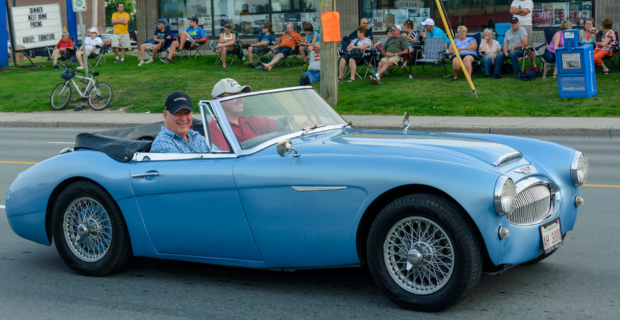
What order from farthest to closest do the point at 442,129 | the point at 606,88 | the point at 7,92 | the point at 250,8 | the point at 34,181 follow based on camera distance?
the point at 250,8 → the point at 7,92 → the point at 606,88 → the point at 442,129 → the point at 34,181

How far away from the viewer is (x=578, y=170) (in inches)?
199

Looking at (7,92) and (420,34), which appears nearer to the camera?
(420,34)

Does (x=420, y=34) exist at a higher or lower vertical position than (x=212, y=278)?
higher

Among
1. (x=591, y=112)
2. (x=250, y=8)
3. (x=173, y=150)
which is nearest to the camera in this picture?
(x=173, y=150)

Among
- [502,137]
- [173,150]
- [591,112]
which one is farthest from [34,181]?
[591,112]

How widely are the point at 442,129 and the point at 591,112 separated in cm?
372

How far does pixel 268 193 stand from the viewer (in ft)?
15.3

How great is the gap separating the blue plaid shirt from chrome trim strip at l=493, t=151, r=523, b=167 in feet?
6.56

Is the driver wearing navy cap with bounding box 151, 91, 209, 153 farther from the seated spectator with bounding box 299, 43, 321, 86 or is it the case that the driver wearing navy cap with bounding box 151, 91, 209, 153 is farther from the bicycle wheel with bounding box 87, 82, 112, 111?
the bicycle wheel with bounding box 87, 82, 112, 111

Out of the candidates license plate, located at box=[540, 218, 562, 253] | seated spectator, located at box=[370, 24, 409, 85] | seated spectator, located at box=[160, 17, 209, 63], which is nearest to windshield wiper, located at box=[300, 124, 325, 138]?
license plate, located at box=[540, 218, 562, 253]

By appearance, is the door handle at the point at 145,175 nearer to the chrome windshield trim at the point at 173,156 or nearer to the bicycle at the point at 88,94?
the chrome windshield trim at the point at 173,156

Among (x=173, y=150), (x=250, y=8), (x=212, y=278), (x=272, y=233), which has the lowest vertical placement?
(x=212, y=278)

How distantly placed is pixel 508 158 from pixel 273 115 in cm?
171

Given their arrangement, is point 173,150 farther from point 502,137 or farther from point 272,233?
point 502,137
